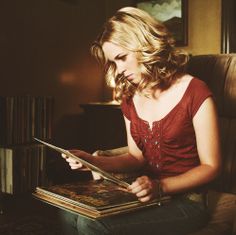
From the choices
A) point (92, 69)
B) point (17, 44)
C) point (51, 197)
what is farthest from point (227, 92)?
point (92, 69)

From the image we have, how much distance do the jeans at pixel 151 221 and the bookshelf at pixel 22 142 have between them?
1576 mm

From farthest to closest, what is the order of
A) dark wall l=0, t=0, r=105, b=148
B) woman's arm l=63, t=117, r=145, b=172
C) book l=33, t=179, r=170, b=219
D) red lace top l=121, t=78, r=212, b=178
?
dark wall l=0, t=0, r=105, b=148, woman's arm l=63, t=117, r=145, b=172, red lace top l=121, t=78, r=212, b=178, book l=33, t=179, r=170, b=219


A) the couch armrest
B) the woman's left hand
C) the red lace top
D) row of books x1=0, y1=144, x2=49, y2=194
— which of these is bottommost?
row of books x1=0, y1=144, x2=49, y2=194

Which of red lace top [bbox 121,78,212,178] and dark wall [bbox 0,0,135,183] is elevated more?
dark wall [bbox 0,0,135,183]

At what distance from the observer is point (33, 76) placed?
3135 millimetres

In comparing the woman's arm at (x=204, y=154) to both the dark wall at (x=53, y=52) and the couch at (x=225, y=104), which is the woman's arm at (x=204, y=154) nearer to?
the couch at (x=225, y=104)

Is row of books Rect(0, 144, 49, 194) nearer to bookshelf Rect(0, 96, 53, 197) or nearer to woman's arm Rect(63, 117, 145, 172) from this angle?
bookshelf Rect(0, 96, 53, 197)

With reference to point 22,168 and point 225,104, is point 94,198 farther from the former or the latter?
point 22,168

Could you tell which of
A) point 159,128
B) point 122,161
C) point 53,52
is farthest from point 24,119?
point 159,128

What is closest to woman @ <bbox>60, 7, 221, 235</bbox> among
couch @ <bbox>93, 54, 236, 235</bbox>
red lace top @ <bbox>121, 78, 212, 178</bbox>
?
red lace top @ <bbox>121, 78, 212, 178</bbox>

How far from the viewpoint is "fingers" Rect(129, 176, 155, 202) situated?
102 cm

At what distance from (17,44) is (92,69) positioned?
35.2 inches

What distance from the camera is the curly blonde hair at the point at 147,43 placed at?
4.24 feet

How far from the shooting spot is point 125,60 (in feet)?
4.43
